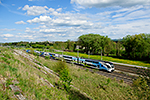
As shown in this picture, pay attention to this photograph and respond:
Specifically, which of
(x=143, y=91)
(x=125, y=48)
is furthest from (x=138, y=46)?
(x=143, y=91)

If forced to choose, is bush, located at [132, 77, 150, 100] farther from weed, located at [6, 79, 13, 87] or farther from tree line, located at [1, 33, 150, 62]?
tree line, located at [1, 33, 150, 62]


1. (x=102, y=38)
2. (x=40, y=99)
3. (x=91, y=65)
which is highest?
(x=102, y=38)

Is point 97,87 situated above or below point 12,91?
below

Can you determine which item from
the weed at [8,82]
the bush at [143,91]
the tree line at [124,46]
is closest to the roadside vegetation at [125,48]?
the tree line at [124,46]

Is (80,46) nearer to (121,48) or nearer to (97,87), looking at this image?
(121,48)

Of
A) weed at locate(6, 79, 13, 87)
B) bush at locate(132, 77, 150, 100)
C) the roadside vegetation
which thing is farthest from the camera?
the roadside vegetation

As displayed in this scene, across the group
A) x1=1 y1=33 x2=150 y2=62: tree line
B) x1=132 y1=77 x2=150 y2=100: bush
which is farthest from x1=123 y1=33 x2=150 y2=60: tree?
x1=132 y1=77 x2=150 y2=100: bush

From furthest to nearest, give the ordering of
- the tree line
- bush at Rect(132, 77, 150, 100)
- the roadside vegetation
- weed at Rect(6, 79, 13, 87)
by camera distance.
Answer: the tree line < the roadside vegetation < bush at Rect(132, 77, 150, 100) < weed at Rect(6, 79, 13, 87)

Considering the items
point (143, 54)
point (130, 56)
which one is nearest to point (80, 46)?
point (130, 56)

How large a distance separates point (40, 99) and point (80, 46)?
8380 cm

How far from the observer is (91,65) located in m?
31.1

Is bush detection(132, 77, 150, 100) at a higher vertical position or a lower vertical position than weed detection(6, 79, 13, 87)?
lower

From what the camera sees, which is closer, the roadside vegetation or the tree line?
the roadside vegetation

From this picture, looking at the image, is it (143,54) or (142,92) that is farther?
(143,54)
